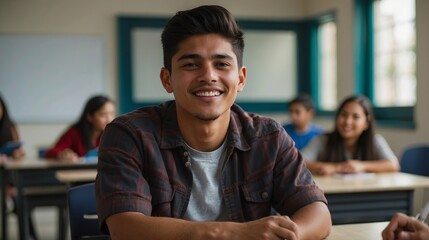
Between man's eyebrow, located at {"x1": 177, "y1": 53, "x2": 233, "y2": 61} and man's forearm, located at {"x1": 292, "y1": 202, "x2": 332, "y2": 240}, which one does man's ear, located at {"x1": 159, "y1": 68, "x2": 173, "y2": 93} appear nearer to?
man's eyebrow, located at {"x1": 177, "y1": 53, "x2": 233, "y2": 61}

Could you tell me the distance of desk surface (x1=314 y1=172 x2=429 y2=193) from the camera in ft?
8.25

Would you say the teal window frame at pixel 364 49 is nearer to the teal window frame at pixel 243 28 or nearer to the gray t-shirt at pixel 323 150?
the teal window frame at pixel 243 28

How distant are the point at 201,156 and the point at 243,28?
16.2 feet

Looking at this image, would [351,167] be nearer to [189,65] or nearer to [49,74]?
[189,65]

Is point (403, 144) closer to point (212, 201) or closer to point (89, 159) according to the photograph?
point (89, 159)

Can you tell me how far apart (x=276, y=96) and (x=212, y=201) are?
204 inches

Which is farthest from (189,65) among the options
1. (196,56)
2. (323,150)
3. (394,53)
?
(394,53)

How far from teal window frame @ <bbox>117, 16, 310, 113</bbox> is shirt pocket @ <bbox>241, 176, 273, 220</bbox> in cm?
451

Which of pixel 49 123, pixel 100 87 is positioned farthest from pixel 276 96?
pixel 49 123

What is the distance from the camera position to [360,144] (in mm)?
3416

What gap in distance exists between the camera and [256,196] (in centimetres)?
155

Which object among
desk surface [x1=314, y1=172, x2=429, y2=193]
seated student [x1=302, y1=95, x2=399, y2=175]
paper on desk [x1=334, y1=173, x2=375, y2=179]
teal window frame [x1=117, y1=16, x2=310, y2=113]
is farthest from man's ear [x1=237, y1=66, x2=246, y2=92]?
teal window frame [x1=117, y1=16, x2=310, y2=113]

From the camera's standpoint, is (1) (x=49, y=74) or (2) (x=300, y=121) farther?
(1) (x=49, y=74)

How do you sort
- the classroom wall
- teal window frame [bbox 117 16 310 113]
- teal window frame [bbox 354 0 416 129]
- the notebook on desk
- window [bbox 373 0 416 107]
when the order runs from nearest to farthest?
1. the notebook on desk
2. window [bbox 373 0 416 107]
3. teal window frame [bbox 354 0 416 129]
4. the classroom wall
5. teal window frame [bbox 117 16 310 113]
